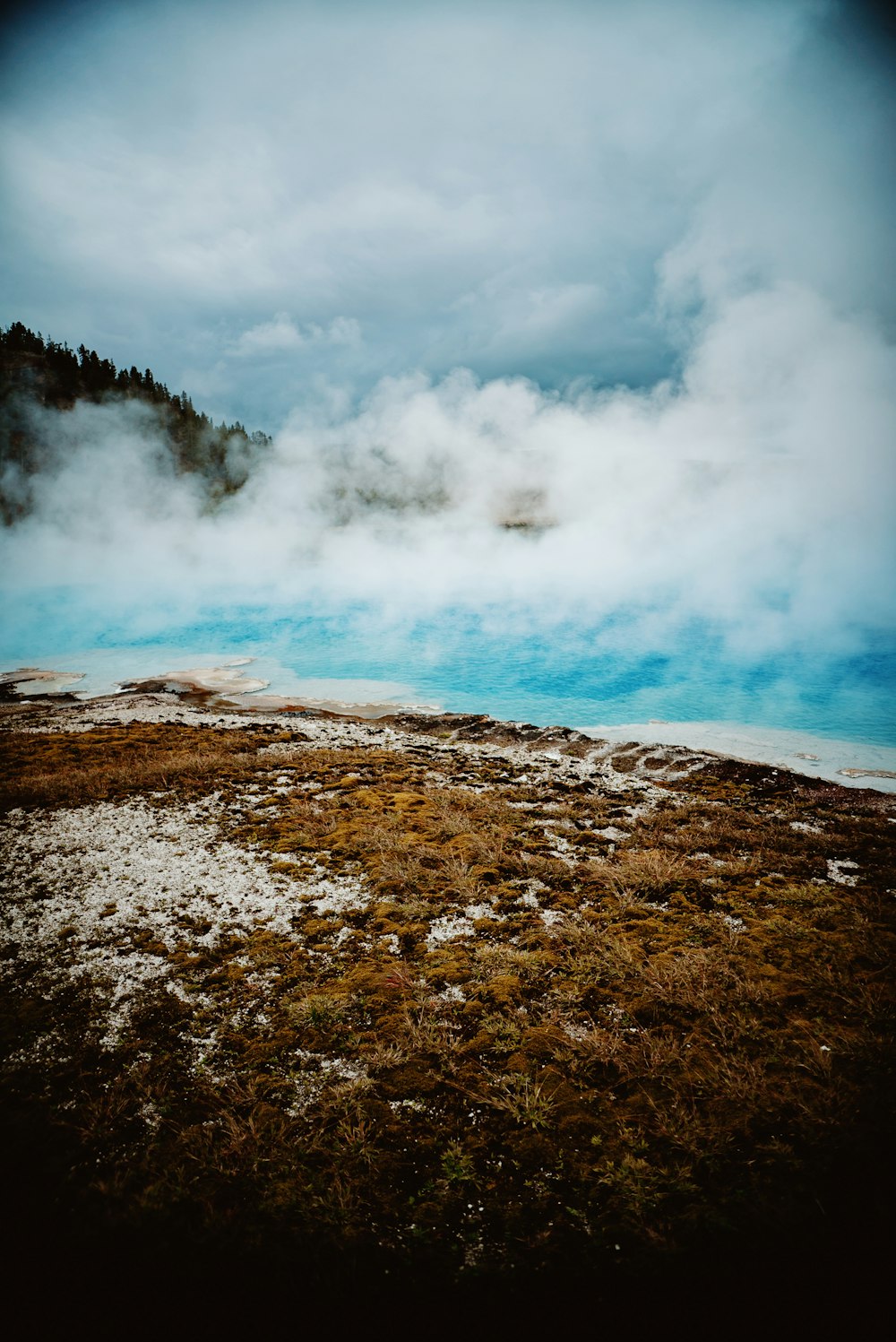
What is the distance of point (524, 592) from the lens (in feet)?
217

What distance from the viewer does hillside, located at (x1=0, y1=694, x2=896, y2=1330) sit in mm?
3209

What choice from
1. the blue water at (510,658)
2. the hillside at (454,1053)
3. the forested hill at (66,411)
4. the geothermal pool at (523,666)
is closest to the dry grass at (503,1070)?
the hillside at (454,1053)

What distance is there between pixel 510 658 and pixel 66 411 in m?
107

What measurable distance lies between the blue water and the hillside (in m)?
20.7

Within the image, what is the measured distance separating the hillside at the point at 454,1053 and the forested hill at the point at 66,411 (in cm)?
10548

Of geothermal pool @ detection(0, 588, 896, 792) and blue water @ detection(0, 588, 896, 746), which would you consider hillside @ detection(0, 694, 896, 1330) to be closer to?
geothermal pool @ detection(0, 588, 896, 792)

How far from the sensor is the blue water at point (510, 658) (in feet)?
Answer: 99.5

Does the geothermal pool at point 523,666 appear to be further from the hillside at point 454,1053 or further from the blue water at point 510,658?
the hillside at point 454,1053

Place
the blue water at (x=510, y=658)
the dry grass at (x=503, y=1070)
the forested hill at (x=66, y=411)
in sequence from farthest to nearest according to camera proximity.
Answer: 1. the forested hill at (x=66, y=411)
2. the blue water at (x=510, y=658)
3. the dry grass at (x=503, y=1070)

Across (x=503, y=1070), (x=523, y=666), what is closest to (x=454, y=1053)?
(x=503, y=1070)

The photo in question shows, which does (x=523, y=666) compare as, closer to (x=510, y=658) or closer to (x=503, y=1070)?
(x=510, y=658)

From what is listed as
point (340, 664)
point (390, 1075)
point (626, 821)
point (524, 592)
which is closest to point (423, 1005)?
point (390, 1075)

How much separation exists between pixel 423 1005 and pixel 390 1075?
822mm

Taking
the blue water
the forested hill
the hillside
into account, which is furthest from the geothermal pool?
the forested hill
